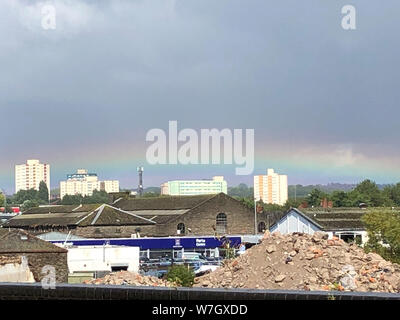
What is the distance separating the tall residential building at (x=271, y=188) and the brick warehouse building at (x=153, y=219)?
197 feet

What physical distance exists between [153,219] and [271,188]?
7520cm

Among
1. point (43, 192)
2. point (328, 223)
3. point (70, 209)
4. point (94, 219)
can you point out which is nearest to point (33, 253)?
point (328, 223)

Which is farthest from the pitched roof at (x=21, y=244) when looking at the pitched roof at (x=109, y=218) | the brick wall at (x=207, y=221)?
the brick wall at (x=207, y=221)

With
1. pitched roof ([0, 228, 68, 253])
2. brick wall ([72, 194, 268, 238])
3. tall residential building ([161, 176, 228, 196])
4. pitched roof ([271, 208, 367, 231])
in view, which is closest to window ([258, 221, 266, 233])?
brick wall ([72, 194, 268, 238])

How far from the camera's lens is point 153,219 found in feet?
175

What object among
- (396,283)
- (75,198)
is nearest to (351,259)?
(396,283)

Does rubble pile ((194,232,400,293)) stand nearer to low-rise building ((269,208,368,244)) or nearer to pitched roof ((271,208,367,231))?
low-rise building ((269,208,368,244))

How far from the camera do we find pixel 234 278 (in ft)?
61.2

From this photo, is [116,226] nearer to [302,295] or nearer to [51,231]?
[51,231]

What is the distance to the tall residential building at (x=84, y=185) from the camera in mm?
179875

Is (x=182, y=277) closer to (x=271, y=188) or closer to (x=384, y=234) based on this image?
(x=384, y=234)

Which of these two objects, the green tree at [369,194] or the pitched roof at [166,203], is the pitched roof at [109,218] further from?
the green tree at [369,194]

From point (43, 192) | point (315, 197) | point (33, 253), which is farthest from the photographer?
point (43, 192)

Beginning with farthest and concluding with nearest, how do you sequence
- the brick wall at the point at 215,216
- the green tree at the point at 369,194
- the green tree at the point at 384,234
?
the green tree at the point at 369,194
the brick wall at the point at 215,216
the green tree at the point at 384,234
